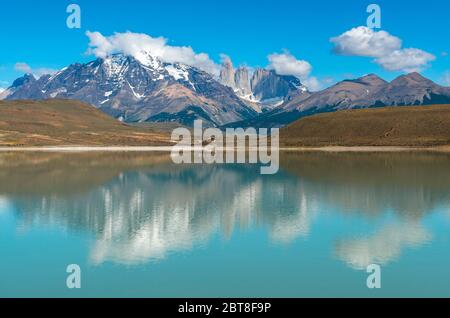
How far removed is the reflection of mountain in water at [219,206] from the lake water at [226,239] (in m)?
0.20

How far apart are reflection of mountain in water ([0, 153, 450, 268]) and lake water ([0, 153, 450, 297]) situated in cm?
20

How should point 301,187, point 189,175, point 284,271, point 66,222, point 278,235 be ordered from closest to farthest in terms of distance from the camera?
point 284,271 < point 278,235 < point 66,222 < point 301,187 < point 189,175

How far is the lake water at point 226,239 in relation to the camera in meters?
30.6

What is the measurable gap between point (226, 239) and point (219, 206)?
20.0m

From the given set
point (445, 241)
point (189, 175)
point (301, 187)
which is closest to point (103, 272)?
point (445, 241)

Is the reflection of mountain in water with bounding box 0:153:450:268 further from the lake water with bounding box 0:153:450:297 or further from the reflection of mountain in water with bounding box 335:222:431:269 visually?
the lake water with bounding box 0:153:450:297

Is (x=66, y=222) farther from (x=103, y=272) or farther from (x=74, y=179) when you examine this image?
(x=74, y=179)

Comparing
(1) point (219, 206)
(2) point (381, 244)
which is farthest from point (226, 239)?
(1) point (219, 206)

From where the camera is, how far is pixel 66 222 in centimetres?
5109

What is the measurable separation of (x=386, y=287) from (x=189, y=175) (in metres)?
78.7

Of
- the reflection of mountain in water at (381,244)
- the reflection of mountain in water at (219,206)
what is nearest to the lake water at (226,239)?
the reflection of mountain in water at (381,244)

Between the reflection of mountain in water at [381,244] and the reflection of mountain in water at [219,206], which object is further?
the reflection of mountain in water at [219,206]

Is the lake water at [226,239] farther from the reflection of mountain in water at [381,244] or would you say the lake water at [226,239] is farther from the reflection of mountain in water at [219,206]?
the reflection of mountain in water at [219,206]

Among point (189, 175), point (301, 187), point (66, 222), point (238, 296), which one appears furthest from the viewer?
point (189, 175)
